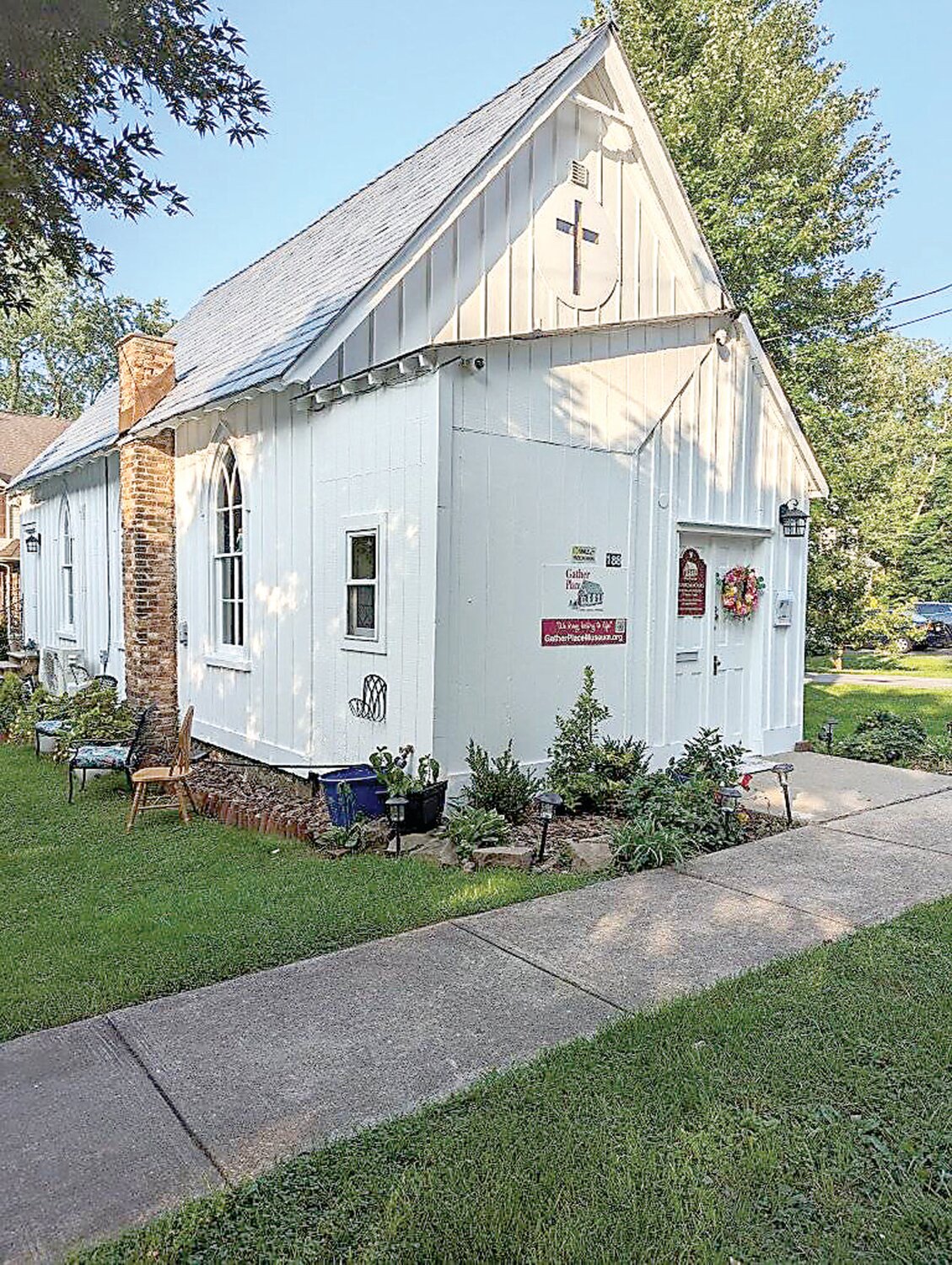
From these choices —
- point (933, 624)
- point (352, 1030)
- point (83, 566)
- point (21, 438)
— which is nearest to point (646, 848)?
point (352, 1030)

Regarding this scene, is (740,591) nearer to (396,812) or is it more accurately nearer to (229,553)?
(396,812)

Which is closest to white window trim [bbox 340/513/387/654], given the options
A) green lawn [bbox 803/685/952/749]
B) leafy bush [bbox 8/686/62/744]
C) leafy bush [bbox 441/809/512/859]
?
leafy bush [bbox 441/809/512/859]

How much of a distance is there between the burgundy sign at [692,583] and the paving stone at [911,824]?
2.74 m

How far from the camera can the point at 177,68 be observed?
14.6 feet

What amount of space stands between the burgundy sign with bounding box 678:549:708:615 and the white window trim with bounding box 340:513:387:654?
3.37m

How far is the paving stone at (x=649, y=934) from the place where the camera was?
4477 millimetres

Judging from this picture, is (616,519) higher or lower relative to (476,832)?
higher

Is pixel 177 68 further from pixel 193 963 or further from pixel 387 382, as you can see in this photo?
pixel 193 963

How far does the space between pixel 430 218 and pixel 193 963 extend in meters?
6.30

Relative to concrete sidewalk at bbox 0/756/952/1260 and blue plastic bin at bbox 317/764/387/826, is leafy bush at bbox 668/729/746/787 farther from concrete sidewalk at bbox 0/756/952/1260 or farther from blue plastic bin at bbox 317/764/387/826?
blue plastic bin at bbox 317/764/387/826

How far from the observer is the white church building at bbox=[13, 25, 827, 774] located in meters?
7.38

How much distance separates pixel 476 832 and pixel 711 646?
14.0ft

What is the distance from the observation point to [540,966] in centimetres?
461

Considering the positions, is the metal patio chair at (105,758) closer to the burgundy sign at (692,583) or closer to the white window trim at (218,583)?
the white window trim at (218,583)
